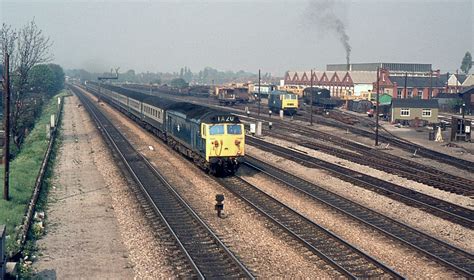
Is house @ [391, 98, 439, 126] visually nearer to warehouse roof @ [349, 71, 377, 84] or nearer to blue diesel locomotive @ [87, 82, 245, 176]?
blue diesel locomotive @ [87, 82, 245, 176]

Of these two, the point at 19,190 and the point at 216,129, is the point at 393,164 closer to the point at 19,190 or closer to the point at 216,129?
the point at 216,129

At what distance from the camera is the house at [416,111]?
59.9m

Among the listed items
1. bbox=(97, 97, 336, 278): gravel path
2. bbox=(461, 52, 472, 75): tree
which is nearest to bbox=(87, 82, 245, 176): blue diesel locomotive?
bbox=(97, 97, 336, 278): gravel path

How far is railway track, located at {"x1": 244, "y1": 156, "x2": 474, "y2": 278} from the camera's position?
1441cm

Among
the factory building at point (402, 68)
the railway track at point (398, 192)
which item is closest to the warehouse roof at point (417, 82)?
the factory building at point (402, 68)

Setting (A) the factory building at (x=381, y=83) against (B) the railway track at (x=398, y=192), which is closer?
(B) the railway track at (x=398, y=192)

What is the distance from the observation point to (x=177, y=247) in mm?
15414

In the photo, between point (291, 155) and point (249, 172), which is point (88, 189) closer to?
point (249, 172)

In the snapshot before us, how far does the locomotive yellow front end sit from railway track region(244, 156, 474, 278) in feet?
7.59

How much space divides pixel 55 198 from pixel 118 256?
28.1ft

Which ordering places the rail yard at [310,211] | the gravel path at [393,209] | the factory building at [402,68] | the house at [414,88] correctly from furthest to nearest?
the factory building at [402,68] < the house at [414,88] < the gravel path at [393,209] < the rail yard at [310,211]

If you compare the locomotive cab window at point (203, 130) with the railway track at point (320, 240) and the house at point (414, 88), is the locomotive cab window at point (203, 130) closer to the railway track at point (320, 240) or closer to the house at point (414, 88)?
the railway track at point (320, 240)

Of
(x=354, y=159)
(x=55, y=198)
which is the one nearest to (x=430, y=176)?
(x=354, y=159)

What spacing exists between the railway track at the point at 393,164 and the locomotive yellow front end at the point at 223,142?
917 cm
